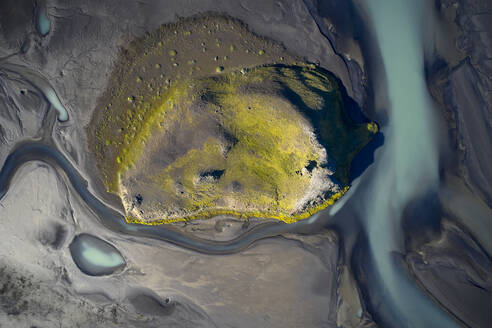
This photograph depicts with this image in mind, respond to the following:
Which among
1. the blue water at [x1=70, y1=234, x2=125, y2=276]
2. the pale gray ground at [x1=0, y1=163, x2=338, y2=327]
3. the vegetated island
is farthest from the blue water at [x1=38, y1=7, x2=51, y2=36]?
the blue water at [x1=70, y1=234, x2=125, y2=276]

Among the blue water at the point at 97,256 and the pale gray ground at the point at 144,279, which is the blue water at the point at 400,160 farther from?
the blue water at the point at 97,256

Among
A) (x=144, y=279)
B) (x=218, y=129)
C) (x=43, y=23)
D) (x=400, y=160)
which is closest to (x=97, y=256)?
(x=144, y=279)

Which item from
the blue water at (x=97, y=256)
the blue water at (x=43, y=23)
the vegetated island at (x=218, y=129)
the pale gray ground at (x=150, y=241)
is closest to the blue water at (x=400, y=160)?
the pale gray ground at (x=150, y=241)

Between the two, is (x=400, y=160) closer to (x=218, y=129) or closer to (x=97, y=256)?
(x=218, y=129)

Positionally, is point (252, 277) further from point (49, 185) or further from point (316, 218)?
point (49, 185)

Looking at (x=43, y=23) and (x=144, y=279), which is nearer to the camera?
(x=43, y=23)

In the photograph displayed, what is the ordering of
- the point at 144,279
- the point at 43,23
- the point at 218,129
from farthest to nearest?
1. the point at 144,279
2. the point at 43,23
3. the point at 218,129


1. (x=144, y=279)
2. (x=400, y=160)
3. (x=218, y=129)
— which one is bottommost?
(x=144, y=279)

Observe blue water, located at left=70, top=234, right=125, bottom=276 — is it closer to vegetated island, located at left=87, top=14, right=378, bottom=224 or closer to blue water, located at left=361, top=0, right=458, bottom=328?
vegetated island, located at left=87, top=14, right=378, bottom=224
